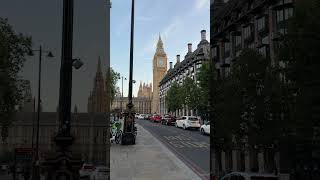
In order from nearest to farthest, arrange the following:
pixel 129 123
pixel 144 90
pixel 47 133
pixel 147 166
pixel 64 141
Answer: pixel 64 141 < pixel 47 133 < pixel 147 166 < pixel 129 123 < pixel 144 90

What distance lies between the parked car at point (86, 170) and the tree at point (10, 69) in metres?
1.94

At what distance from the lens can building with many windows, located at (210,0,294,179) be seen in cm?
899

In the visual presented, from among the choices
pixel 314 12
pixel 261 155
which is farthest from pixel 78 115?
pixel 314 12

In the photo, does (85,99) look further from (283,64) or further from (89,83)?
(283,64)

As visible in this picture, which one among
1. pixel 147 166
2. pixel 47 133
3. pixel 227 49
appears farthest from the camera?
pixel 147 166

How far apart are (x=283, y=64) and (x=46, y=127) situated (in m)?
5.74

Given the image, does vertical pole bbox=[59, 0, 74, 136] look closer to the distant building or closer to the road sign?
the distant building

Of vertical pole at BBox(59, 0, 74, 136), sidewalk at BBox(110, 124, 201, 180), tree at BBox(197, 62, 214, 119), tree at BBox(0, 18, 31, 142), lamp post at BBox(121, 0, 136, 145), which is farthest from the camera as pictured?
lamp post at BBox(121, 0, 136, 145)

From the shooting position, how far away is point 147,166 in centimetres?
1631

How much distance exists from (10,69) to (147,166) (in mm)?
8869

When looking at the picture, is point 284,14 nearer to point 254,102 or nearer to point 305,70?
point 305,70

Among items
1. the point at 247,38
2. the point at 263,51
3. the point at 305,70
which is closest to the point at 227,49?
the point at 247,38

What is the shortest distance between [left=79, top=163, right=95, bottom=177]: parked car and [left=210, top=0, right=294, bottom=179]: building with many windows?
354 cm

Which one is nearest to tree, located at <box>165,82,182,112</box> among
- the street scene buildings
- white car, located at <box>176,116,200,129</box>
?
white car, located at <box>176,116,200,129</box>
